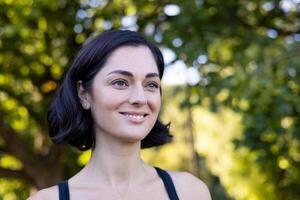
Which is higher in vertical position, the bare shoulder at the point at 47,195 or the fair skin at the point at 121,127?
the fair skin at the point at 121,127

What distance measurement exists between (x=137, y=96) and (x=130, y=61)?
14 centimetres

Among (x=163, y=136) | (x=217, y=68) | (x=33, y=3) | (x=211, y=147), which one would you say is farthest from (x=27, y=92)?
(x=211, y=147)

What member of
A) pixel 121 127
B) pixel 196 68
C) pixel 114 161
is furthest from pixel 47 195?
pixel 196 68

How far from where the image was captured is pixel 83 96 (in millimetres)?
2281

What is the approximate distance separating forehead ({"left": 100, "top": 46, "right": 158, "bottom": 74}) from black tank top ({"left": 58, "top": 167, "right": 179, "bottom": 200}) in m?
0.44

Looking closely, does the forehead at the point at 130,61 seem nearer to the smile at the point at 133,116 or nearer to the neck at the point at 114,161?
the smile at the point at 133,116

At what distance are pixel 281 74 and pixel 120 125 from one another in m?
2.61

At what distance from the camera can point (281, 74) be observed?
14.7 ft

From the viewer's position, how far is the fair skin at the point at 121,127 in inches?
83.4

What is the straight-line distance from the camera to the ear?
226 cm

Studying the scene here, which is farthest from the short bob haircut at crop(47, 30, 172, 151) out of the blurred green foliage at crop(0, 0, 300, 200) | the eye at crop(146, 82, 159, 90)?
the blurred green foliage at crop(0, 0, 300, 200)

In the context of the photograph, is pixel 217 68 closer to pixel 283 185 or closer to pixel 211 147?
pixel 283 185

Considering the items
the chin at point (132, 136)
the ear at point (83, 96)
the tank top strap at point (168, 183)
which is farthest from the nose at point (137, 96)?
the tank top strap at point (168, 183)

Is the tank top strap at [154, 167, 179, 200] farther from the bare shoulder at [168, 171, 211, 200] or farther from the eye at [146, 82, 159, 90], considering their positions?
the eye at [146, 82, 159, 90]
